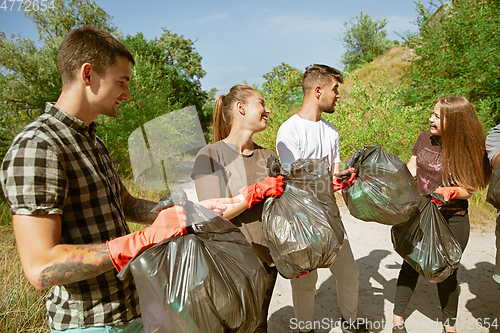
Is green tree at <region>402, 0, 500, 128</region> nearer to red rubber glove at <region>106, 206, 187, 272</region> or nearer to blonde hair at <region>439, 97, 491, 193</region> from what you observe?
blonde hair at <region>439, 97, 491, 193</region>

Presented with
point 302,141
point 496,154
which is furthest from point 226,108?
point 496,154

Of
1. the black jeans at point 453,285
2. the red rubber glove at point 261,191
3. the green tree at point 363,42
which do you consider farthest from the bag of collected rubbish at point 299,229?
the green tree at point 363,42

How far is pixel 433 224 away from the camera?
191 centimetres

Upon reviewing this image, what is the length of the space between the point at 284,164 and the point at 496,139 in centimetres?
Answer: 151

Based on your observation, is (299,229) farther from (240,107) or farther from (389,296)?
(389,296)

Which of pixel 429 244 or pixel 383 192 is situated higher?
pixel 383 192

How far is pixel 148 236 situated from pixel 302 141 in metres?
1.46

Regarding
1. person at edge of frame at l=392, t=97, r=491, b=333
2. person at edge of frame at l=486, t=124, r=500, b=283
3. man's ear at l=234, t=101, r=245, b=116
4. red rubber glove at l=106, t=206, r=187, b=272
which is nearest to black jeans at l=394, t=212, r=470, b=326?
person at edge of frame at l=392, t=97, r=491, b=333

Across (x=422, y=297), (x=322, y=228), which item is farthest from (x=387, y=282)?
(x=322, y=228)

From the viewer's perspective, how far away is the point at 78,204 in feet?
3.35

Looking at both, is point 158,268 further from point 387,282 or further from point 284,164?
point 387,282

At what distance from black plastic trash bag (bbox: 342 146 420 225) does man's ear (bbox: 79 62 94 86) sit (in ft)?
5.43

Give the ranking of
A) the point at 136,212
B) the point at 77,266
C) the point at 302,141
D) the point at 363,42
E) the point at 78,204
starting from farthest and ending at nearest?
the point at 363,42, the point at 302,141, the point at 136,212, the point at 78,204, the point at 77,266

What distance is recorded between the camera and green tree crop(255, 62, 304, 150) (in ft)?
27.5
